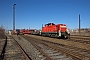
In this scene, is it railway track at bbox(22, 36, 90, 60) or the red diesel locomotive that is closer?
railway track at bbox(22, 36, 90, 60)

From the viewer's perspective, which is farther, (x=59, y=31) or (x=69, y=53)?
(x=59, y=31)

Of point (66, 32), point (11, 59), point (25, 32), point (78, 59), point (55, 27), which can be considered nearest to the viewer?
Result: point (78, 59)

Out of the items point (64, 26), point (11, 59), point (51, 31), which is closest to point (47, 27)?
point (51, 31)

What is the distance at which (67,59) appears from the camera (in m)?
7.55

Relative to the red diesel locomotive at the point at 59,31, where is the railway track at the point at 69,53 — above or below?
below

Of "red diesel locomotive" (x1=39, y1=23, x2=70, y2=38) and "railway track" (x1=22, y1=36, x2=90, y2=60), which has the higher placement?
"red diesel locomotive" (x1=39, y1=23, x2=70, y2=38)

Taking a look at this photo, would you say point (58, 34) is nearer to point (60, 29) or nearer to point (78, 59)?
point (60, 29)

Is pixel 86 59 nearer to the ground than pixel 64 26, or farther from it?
nearer to the ground

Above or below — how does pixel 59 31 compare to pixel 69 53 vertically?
above

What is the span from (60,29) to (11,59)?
716 inches

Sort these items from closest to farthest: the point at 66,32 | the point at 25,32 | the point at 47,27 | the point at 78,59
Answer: the point at 78,59
the point at 66,32
the point at 47,27
the point at 25,32

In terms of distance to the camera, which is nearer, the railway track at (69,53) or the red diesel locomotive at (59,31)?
the railway track at (69,53)

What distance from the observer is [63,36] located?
A: 80.9ft

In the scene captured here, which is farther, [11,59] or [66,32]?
[66,32]
